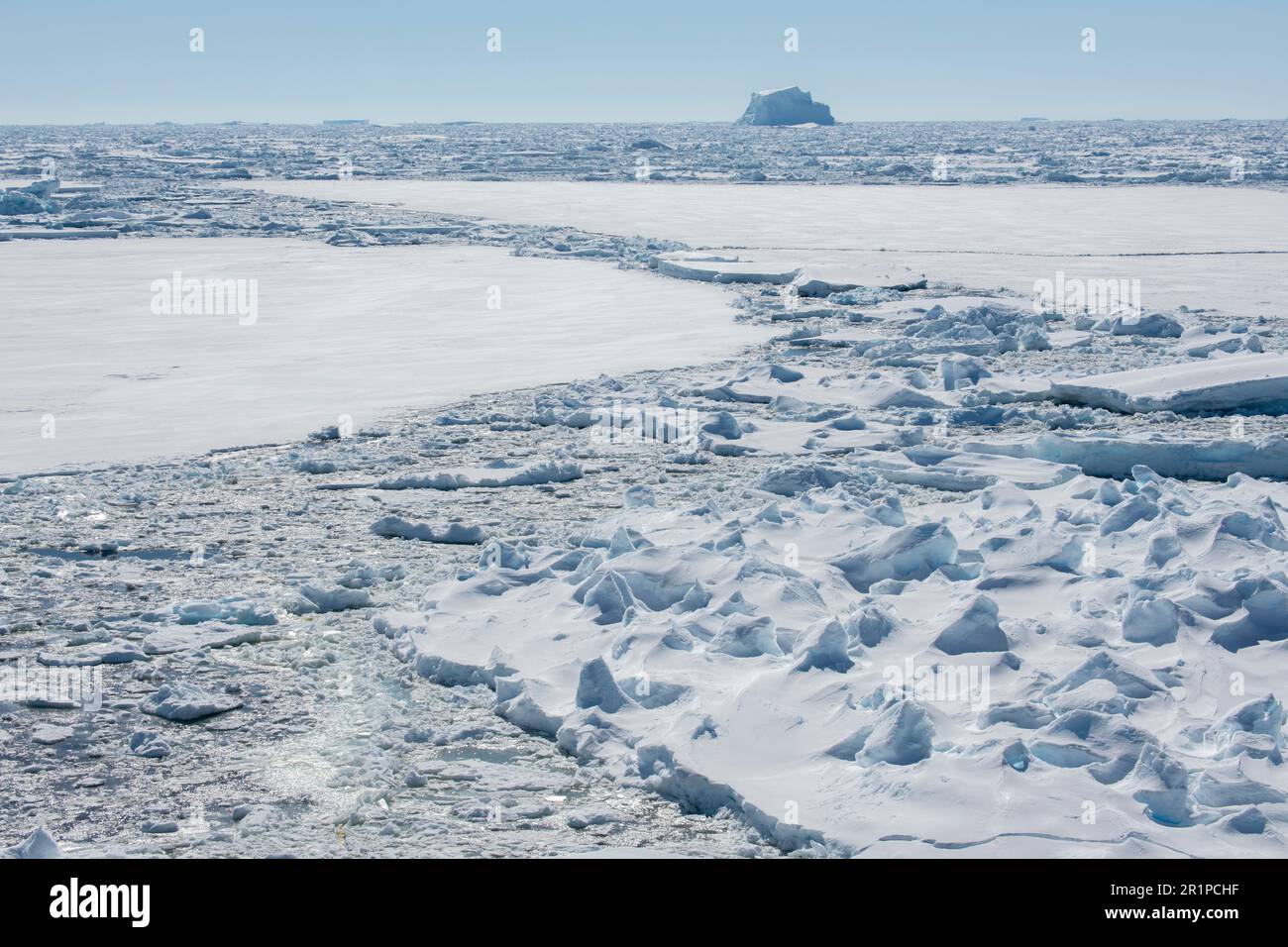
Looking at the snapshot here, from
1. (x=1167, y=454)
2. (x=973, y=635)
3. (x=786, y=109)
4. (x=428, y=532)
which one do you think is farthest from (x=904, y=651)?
(x=786, y=109)

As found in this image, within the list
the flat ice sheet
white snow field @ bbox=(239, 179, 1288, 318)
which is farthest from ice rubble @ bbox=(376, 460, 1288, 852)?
the flat ice sheet

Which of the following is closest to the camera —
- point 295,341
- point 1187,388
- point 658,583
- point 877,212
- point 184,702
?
point 184,702

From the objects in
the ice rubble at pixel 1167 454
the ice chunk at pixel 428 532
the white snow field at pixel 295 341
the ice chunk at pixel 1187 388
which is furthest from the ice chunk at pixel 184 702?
the ice chunk at pixel 1187 388

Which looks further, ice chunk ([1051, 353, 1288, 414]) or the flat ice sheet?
the flat ice sheet

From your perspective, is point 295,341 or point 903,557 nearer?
point 903,557

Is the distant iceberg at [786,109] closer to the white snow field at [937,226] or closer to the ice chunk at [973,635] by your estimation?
the white snow field at [937,226]

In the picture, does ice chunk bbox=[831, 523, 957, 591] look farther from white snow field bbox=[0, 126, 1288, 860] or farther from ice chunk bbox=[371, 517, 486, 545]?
ice chunk bbox=[371, 517, 486, 545]

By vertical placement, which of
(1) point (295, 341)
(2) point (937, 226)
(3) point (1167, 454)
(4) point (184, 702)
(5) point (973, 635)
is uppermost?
(2) point (937, 226)

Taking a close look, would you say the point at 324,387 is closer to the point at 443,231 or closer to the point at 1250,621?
the point at 1250,621

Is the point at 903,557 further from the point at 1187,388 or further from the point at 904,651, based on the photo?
the point at 1187,388
